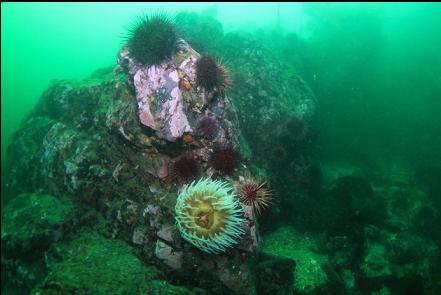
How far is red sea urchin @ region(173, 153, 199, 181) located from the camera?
757cm

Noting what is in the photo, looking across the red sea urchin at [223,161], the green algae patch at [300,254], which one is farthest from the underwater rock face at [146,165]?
the green algae patch at [300,254]

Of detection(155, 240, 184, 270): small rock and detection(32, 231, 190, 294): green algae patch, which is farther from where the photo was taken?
detection(155, 240, 184, 270): small rock

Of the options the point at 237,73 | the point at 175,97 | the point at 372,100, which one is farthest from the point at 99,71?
the point at 372,100

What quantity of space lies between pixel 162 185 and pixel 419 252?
831 cm

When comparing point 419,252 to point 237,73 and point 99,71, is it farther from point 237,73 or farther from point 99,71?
point 99,71

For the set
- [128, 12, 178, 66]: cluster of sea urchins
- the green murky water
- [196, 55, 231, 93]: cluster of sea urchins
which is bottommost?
the green murky water

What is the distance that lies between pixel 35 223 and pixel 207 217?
5.58m

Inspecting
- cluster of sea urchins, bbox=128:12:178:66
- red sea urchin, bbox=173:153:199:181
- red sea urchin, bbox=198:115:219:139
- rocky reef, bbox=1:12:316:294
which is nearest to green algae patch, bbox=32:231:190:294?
rocky reef, bbox=1:12:316:294

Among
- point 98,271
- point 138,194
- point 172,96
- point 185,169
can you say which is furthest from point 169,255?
point 172,96

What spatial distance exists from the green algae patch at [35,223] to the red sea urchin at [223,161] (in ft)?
14.7

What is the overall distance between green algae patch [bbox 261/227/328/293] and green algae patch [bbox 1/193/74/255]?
5973 mm

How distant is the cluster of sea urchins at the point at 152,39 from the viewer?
814 centimetres

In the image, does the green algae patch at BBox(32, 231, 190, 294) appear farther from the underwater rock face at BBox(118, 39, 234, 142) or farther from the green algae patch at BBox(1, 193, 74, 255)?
the underwater rock face at BBox(118, 39, 234, 142)

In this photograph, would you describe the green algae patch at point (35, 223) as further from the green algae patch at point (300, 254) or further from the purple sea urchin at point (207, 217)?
the green algae patch at point (300, 254)
